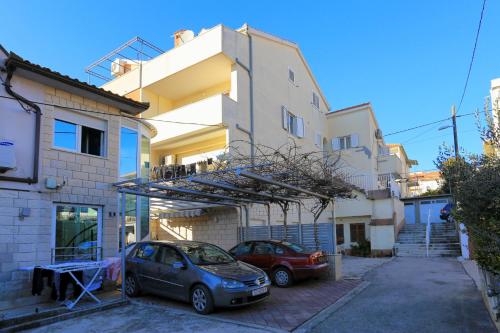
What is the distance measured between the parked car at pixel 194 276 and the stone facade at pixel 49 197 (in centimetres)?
174

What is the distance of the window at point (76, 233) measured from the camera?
9859 mm

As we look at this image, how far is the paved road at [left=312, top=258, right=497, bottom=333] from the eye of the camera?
279 inches

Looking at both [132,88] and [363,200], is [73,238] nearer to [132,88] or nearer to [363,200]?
[132,88]

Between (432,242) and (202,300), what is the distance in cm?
1625

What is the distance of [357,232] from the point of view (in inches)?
888

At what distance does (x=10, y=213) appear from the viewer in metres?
8.85

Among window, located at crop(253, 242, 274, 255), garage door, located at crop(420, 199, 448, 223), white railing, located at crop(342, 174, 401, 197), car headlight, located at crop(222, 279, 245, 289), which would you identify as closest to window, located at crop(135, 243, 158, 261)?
car headlight, located at crop(222, 279, 245, 289)

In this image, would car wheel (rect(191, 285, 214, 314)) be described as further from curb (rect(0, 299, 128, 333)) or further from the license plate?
curb (rect(0, 299, 128, 333))

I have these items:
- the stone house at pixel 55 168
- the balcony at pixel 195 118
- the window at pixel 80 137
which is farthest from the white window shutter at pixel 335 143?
the window at pixel 80 137

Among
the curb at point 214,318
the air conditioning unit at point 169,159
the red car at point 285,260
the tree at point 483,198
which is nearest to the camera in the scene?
the tree at point 483,198

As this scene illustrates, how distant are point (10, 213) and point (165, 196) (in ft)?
12.6

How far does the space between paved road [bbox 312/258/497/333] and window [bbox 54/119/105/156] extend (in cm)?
757

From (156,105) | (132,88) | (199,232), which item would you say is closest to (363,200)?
(199,232)

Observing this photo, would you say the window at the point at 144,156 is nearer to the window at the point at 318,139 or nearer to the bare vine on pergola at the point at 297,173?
the bare vine on pergola at the point at 297,173
